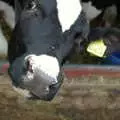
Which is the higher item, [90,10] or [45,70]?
[45,70]

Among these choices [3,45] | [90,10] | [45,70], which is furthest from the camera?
[90,10]

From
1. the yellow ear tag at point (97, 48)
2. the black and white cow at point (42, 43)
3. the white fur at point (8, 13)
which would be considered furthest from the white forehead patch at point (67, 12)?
the white fur at point (8, 13)

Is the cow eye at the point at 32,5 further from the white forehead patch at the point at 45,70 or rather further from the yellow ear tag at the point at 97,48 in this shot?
the yellow ear tag at the point at 97,48

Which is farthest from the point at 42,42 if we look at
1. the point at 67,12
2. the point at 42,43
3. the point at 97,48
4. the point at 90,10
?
the point at 90,10

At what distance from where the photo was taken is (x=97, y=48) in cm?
144

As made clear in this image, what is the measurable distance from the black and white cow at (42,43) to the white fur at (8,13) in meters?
0.29

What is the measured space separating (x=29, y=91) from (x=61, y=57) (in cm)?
13

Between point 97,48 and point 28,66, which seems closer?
point 28,66

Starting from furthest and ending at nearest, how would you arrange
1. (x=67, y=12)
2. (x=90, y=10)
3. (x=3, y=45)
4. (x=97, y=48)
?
(x=90, y=10) → (x=3, y=45) → (x=97, y=48) → (x=67, y=12)

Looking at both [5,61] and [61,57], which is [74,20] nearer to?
[61,57]

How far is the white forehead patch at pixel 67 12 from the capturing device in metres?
1.29

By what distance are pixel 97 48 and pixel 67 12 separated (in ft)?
0.61

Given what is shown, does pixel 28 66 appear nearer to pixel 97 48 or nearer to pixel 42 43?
pixel 42 43

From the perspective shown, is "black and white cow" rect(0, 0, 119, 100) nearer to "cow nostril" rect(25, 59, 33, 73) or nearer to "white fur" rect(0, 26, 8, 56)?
"cow nostril" rect(25, 59, 33, 73)
